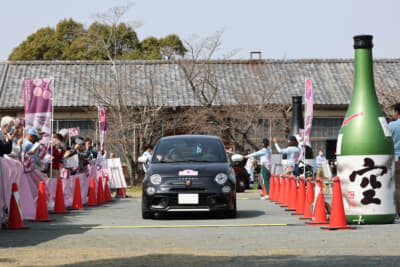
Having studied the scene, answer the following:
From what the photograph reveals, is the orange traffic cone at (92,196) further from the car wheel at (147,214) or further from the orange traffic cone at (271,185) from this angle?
the car wheel at (147,214)

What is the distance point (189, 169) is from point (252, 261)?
19.4 feet

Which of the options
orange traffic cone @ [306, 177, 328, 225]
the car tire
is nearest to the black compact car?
orange traffic cone @ [306, 177, 328, 225]

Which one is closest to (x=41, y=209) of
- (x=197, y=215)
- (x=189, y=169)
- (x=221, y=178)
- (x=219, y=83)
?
(x=189, y=169)

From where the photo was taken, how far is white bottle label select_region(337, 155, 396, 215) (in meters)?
11.7

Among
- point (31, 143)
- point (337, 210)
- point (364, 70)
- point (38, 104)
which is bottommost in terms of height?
point (337, 210)

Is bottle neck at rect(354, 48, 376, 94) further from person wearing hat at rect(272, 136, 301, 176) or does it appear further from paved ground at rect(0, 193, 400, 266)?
person wearing hat at rect(272, 136, 301, 176)

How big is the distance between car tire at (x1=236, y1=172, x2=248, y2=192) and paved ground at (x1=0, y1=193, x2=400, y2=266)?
1328 cm

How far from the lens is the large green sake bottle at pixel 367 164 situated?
Answer: 38.3ft

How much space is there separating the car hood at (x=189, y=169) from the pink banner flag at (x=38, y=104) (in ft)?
12.3

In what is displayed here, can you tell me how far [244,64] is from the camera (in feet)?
133

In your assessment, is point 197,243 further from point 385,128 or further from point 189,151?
point 189,151

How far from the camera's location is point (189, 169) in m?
13.4

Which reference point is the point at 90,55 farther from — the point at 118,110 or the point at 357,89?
the point at 357,89

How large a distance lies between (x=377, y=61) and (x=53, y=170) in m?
28.7
